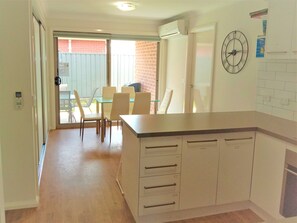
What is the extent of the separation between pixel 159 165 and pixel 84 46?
4316 millimetres

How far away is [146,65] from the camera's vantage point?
673cm

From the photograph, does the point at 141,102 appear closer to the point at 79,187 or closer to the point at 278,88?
the point at 79,187

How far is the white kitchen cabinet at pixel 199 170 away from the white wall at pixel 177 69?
306 cm

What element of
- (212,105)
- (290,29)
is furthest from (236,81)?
(290,29)

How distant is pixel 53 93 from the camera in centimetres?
578

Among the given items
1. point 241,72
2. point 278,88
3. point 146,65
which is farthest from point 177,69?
point 278,88

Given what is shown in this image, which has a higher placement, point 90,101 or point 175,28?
point 175,28


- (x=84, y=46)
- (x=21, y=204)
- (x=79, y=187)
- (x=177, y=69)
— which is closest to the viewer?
(x=21, y=204)

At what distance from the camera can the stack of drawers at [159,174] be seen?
2.31 m

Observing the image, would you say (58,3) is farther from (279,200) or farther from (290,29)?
(279,200)

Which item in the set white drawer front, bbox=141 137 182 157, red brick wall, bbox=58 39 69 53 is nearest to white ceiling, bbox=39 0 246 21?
red brick wall, bbox=58 39 69 53

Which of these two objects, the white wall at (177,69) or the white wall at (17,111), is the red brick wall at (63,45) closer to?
the white wall at (177,69)

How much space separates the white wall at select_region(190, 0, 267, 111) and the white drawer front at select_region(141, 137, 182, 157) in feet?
5.19

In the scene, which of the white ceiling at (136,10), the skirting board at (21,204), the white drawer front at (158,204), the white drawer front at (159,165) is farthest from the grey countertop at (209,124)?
the white ceiling at (136,10)
